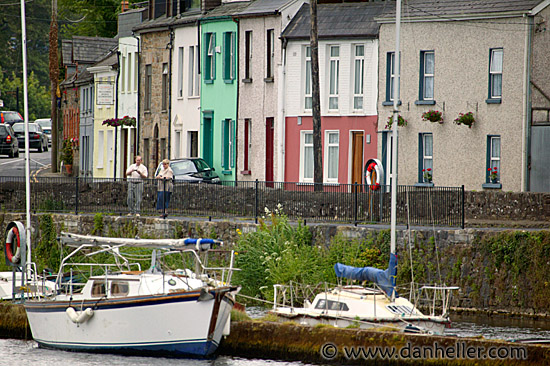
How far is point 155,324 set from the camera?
73.0ft

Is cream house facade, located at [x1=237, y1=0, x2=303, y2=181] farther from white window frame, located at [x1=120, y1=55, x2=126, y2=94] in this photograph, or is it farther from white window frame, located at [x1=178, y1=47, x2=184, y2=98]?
white window frame, located at [x1=120, y1=55, x2=126, y2=94]

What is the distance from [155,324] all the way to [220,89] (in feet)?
83.2

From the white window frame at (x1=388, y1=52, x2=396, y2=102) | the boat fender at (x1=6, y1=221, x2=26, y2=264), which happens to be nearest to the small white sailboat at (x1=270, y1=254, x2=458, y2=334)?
the boat fender at (x1=6, y1=221, x2=26, y2=264)

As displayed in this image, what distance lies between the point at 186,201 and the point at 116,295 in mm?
11848

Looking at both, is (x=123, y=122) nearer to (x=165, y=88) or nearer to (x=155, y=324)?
(x=165, y=88)

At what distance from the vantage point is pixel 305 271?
93.6 ft

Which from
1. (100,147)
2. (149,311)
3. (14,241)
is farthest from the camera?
(100,147)

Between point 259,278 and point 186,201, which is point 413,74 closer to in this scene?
point 186,201

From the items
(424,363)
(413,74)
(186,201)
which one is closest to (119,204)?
(186,201)

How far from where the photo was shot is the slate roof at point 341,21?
4150 cm

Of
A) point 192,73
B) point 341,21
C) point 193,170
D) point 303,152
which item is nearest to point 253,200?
point 303,152

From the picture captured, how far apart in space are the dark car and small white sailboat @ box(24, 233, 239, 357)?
1858cm

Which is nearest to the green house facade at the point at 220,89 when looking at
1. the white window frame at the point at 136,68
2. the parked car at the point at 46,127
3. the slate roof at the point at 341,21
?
the slate roof at the point at 341,21

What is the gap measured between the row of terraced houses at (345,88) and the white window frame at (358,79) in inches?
1.8
